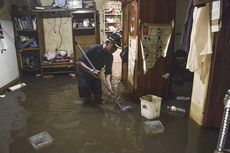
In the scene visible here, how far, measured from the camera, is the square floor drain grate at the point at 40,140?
80.1 inches

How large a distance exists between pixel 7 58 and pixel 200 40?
364 centimetres

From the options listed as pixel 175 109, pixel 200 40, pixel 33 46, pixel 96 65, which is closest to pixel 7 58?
pixel 33 46

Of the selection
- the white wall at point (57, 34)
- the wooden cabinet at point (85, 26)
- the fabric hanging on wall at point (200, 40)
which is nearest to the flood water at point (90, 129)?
the fabric hanging on wall at point (200, 40)

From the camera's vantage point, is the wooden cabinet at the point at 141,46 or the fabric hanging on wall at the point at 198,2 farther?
the wooden cabinet at the point at 141,46

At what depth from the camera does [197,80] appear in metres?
2.43

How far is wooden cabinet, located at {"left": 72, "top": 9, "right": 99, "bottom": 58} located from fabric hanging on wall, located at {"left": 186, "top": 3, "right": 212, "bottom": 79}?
2870mm

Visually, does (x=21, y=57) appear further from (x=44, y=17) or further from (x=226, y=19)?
(x=226, y=19)

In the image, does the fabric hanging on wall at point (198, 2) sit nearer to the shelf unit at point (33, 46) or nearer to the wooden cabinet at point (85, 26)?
the wooden cabinet at point (85, 26)

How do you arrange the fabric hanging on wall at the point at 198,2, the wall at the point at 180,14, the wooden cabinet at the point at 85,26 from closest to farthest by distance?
the fabric hanging on wall at the point at 198,2 → the wall at the point at 180,14 → the wooden cabinet at the point at 85,26

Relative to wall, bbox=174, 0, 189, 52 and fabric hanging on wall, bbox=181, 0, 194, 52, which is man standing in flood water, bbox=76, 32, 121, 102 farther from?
wall, bbox=174, 0, 189, 52

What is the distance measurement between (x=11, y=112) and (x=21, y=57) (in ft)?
7.43

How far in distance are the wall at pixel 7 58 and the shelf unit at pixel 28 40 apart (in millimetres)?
154

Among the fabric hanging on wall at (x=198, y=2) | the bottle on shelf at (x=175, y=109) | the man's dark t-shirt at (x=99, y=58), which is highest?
the fabric hanging on wall at (x=198, y=2)

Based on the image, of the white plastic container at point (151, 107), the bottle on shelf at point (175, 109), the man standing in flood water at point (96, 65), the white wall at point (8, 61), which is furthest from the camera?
the white wall at point (8, 61)
